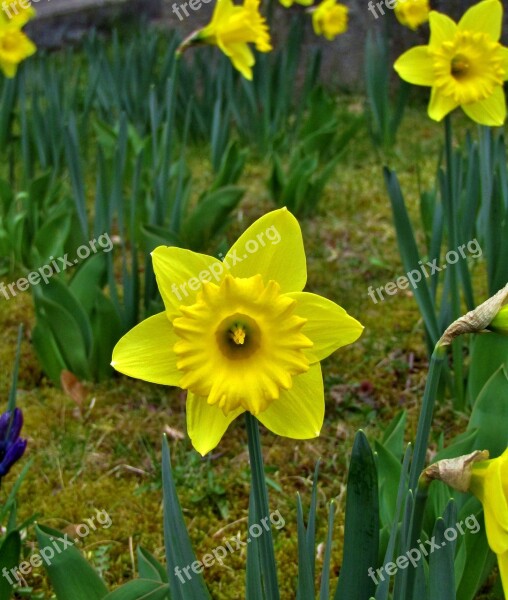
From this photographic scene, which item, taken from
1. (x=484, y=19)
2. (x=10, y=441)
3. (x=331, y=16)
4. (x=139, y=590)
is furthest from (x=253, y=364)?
(x=331, y=16)

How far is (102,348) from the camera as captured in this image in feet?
6.68

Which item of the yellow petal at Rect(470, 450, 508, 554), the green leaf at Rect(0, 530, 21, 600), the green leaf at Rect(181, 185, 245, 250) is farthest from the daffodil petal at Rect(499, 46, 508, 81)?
the green leaf at Rect(0, 530, 21, 600)

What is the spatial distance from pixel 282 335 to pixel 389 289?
5.61 ft

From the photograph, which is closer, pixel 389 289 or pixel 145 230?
pixel 145 230

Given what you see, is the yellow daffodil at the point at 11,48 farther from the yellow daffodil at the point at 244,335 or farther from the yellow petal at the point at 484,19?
the yellow daffodil at the point at 244,335

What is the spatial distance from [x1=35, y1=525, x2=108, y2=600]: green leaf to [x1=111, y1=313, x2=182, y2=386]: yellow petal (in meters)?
0.36

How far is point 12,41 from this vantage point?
2697mm

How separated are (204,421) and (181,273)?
0.51 ft

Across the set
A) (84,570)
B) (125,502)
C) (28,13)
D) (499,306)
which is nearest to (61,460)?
(125,502)

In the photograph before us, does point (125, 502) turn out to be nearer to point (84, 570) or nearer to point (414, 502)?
point (84, 570)

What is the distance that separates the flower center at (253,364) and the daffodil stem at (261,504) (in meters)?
0.05

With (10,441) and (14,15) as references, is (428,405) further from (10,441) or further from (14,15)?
(14,15)

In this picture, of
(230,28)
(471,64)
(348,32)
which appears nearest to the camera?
(471,64)

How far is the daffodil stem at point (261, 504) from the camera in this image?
788mm
